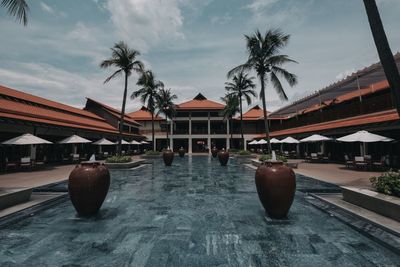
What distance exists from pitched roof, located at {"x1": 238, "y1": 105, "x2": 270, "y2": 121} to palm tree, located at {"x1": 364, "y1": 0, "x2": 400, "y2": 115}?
35.0m

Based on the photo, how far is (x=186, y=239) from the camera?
4102 millimetres

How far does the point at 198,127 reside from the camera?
44312 mm

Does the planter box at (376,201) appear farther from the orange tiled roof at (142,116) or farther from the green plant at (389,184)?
the orange tiled roof at (142,116)

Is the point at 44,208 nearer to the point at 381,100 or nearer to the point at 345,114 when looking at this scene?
the point at 381,100

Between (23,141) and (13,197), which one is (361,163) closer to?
(13,197)

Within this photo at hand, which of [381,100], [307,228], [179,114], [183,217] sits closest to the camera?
[307,228]

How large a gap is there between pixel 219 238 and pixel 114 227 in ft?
7.69

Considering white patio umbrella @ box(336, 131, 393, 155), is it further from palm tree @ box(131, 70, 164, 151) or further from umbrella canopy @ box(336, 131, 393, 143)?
palm tree @ box(131, 70, 164, 151)

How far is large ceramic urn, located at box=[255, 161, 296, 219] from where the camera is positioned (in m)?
4.85

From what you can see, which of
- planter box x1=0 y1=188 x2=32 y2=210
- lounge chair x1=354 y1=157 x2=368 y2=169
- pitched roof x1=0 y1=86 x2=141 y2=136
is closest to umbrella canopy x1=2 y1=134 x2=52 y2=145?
pitched roof x1=0 y1=86 x2=141 y2=136

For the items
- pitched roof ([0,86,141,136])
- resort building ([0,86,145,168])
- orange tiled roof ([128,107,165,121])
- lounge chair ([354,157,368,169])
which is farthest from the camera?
orange tiled roof ([128,107,165,121])

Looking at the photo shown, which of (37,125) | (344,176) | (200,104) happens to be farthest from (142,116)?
(344,176)

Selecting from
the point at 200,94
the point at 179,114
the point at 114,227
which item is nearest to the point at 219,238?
the point at 114,227

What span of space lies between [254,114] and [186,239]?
43620 mm
